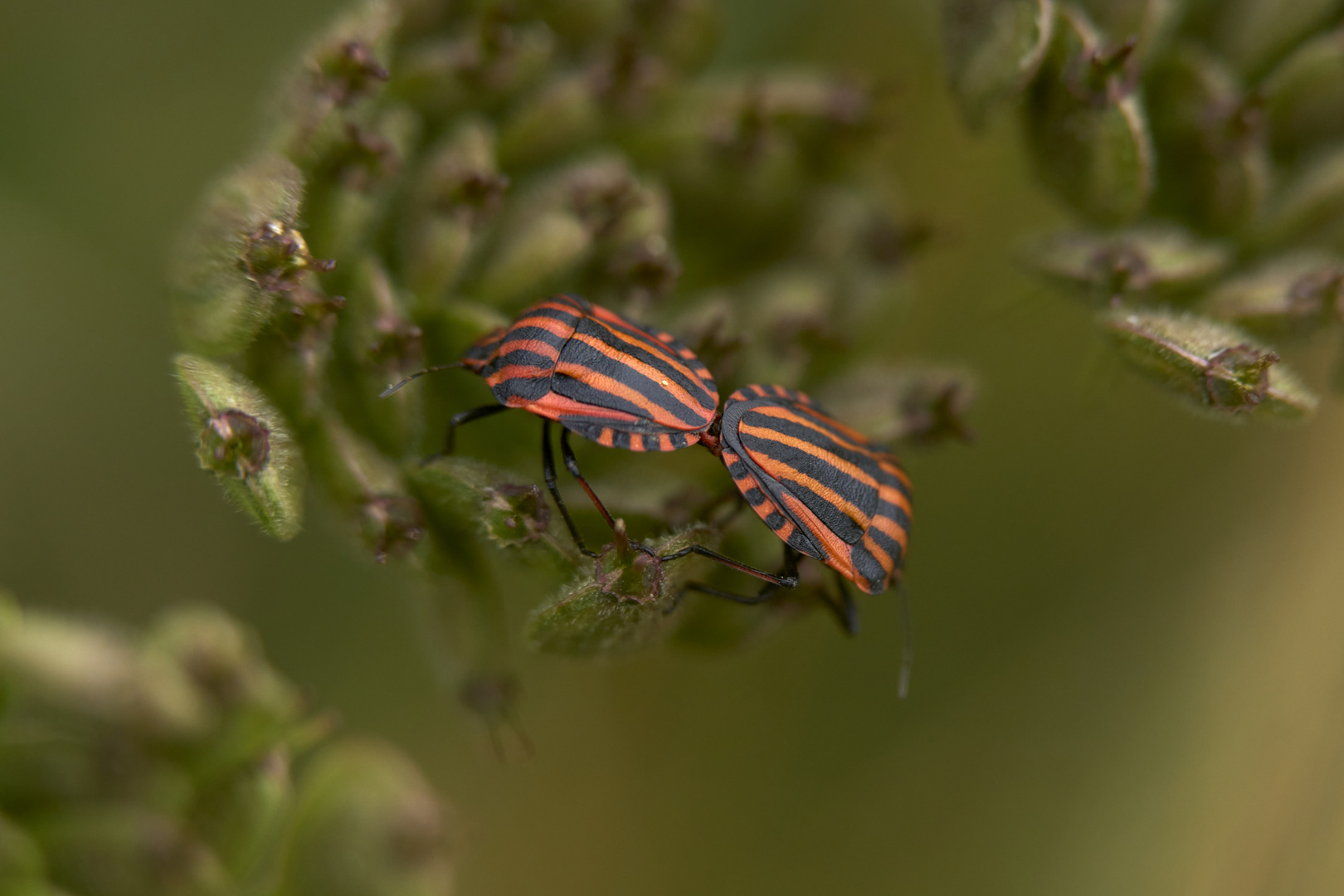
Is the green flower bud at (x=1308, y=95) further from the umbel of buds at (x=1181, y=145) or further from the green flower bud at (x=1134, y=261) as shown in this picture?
the green flower bud at (x=1134, y=261)

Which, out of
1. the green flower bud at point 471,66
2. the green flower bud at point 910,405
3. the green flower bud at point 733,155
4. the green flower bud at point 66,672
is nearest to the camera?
the green flower bud at point 66,672

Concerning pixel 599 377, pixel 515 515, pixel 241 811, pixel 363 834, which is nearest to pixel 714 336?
pixel 599 377

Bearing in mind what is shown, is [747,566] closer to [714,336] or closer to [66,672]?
[714,336]

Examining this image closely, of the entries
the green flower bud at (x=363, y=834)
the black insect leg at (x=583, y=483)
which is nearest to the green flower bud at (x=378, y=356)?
the black insect leg at (x=583, y=483)

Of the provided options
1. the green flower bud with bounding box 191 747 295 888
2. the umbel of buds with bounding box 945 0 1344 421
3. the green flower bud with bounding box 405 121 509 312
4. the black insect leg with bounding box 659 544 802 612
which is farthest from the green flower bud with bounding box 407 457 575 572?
the umbel of buds with bounding box 945 0 1344 421

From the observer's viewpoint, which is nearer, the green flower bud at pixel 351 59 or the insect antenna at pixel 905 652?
the green flower bud at pixel 351 59

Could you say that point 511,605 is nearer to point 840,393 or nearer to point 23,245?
point 840,393

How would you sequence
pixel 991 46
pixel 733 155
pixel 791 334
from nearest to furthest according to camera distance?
pixel 991 46, pixel 791 334, pixel 733 155
